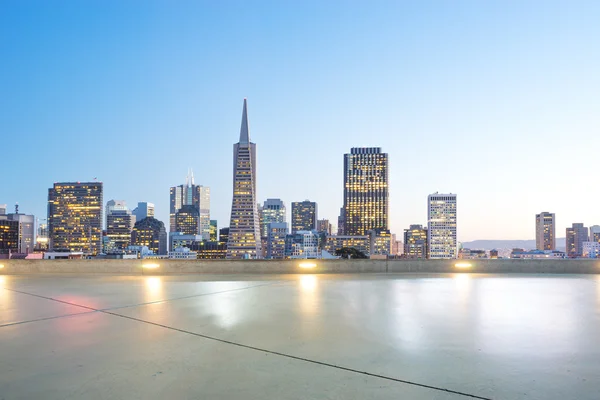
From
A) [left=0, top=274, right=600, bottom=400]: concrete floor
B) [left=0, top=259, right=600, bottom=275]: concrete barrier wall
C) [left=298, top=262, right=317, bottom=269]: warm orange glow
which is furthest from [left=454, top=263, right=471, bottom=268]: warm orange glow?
[left=0, top=274, right=600, bottom=400]: concrete floor

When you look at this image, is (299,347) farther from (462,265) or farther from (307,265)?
(462,265)

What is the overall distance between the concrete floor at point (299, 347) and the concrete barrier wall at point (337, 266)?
8.35m

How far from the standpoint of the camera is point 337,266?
18516mm

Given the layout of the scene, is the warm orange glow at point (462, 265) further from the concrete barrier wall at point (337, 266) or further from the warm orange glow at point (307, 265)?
the warm orange glow at point (307, 265)

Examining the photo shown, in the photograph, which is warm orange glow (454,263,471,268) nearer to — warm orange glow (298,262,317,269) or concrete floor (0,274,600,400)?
warm orange glow (298,262,317,269)

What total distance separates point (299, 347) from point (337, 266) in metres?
13.3

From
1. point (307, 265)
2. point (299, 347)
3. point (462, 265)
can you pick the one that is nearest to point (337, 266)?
point (307, 265)

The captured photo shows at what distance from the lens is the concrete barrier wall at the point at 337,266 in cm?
1855

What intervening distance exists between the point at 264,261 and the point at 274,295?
26.5 feet

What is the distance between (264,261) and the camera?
18.7 meters

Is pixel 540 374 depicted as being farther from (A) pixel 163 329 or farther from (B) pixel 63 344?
(B) pixel 63 344

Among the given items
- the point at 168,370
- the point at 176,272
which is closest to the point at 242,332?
the point at 168,370

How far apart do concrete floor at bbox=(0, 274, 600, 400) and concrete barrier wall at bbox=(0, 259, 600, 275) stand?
27.4ft

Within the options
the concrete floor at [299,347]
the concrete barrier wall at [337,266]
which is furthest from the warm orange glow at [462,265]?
the concrete floor at [299,347]
